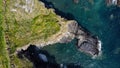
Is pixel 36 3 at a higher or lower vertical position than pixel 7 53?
higher

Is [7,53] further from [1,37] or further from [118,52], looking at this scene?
[118,52]

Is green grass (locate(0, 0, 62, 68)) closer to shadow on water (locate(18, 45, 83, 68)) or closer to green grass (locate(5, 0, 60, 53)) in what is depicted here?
green grass (locate(5, 0, 60, 53))

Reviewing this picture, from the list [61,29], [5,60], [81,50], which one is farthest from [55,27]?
[5,60]

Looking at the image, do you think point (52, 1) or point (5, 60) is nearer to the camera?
point (5, 60)

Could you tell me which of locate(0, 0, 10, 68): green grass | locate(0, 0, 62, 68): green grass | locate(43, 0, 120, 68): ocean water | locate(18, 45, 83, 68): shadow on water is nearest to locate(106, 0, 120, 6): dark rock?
locate(43, 0, 120, 68): ocean water

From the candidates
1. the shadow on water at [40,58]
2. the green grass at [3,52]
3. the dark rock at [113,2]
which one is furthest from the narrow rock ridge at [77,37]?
the dark rock at [113,2]

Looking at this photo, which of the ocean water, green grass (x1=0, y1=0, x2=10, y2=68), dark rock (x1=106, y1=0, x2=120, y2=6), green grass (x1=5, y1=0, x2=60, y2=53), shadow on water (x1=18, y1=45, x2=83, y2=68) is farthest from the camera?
dark rock (x1=106, y1=0, x2=120, y2=6)
